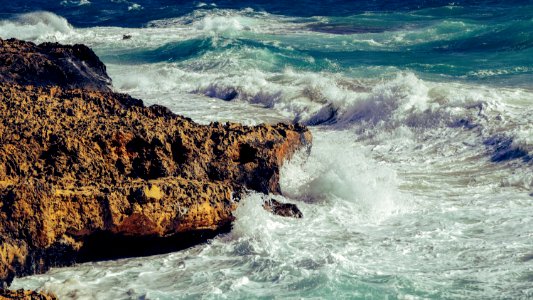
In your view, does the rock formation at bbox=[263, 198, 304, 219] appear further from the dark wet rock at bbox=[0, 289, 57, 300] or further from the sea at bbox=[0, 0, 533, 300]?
the dark wet rock at bbox=[0, 289, 57, 300]

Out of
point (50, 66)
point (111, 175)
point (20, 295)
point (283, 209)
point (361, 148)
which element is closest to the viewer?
point (20, 295)

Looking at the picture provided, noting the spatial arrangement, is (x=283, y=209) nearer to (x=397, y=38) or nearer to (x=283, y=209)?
(x=283, y=209)

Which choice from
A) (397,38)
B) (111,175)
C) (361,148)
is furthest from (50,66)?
(397,38)

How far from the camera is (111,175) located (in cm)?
670

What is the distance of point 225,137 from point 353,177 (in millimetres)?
1864

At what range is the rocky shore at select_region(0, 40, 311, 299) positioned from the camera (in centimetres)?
612

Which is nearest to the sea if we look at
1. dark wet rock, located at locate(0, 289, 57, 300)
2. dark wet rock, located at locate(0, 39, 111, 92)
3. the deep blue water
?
the deep blue water

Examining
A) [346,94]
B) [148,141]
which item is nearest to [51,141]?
[148,141]

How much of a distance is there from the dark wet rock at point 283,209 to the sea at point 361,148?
4.4 inches

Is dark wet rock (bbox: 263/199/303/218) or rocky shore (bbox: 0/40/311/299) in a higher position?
rocky shore (bbox: 0/40/311/299)

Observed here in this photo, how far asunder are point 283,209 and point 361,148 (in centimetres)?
444

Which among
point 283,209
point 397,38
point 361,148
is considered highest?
point 397,38

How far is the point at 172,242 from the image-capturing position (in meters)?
6.80

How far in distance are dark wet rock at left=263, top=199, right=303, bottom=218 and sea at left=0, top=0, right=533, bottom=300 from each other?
0.11 m
